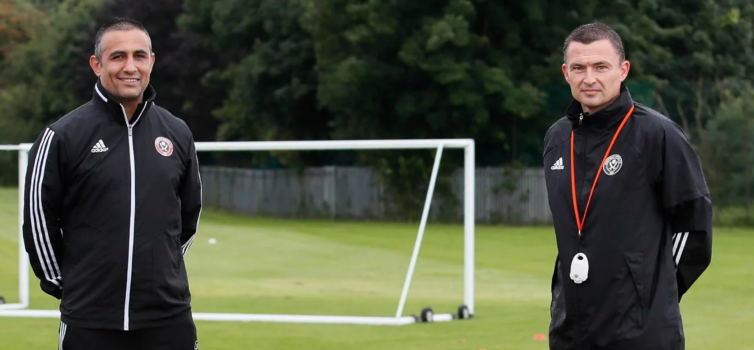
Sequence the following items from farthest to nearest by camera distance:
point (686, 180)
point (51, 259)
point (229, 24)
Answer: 1. point (229, 24)
2. point (51, 259)
3. point (686, 180)

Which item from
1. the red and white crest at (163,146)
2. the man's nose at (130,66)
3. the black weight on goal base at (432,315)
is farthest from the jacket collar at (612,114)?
the black weight on goal base at (432,315)

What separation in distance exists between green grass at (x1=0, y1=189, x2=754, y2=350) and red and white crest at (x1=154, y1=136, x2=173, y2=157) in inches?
232

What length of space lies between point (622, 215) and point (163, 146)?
186 centimetres

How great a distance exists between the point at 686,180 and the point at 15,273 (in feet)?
51.5

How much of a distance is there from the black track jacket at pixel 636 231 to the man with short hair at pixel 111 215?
5.36 ft

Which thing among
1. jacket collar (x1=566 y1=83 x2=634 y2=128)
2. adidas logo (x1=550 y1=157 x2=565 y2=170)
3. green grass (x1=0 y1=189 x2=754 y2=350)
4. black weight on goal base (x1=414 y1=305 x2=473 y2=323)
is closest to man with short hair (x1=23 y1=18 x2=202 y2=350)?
adidas logo (x1=550 y1=157 x2=565 y2=170)

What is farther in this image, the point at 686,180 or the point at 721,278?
the point at 721,278

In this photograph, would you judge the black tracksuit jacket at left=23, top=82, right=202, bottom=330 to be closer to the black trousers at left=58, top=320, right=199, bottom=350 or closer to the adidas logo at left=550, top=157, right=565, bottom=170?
the black trousers at left=58, top=320, right=199, bottom=350

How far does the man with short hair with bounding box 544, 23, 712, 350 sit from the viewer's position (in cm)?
451

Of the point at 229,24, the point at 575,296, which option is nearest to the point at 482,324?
the point at 575,296

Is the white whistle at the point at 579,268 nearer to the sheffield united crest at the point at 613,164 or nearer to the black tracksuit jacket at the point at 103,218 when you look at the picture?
the sheffield united crest at the point at 613,164

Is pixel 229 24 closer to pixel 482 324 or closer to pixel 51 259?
pixel 482 324

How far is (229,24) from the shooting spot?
4169cm

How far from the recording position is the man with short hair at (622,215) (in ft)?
14.8
